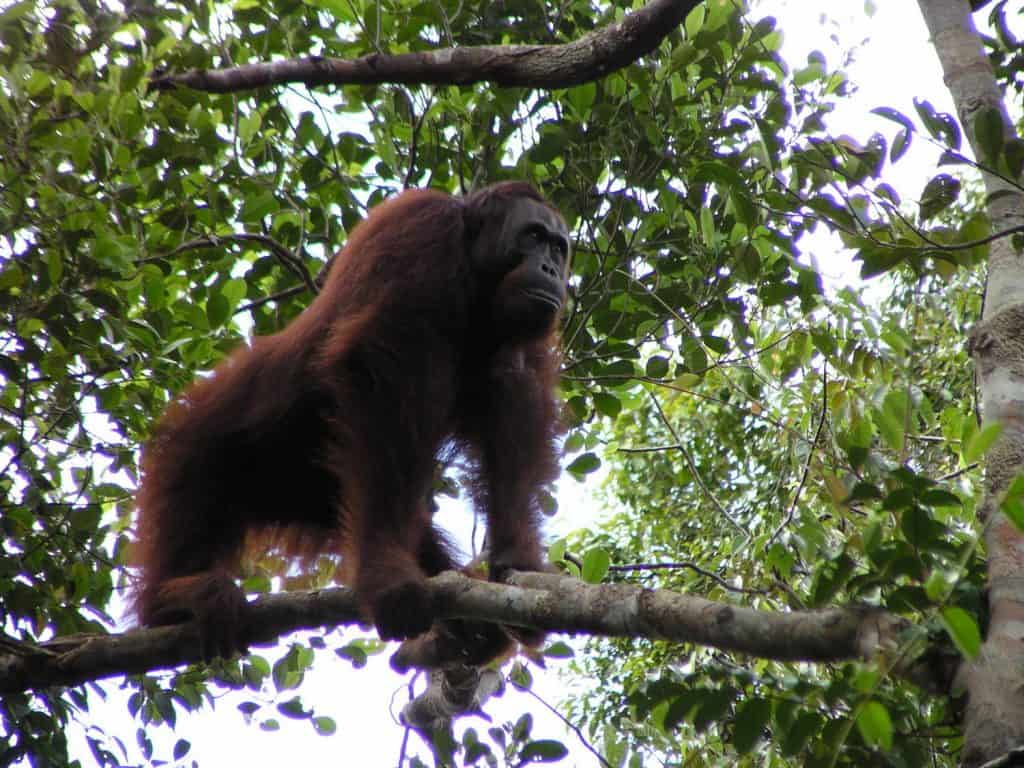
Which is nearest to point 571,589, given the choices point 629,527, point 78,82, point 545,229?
point 545,229

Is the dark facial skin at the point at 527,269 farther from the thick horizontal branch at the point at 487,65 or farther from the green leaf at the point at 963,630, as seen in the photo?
the green leaf at the point at 963,630

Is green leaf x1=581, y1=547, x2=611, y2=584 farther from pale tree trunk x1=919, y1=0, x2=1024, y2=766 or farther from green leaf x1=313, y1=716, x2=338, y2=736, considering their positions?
green leaf x1=313, y1=716, x2=338, y2=736

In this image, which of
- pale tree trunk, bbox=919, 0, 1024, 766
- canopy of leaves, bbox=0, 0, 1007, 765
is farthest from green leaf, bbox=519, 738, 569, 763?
pale tree trunk, bbox=919, 0, 1024, 766

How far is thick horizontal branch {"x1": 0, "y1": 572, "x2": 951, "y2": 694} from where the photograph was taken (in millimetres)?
1635

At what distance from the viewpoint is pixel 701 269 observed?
4141mm

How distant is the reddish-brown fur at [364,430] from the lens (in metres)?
3.38

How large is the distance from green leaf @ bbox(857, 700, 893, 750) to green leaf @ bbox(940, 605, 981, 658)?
17 centimetres

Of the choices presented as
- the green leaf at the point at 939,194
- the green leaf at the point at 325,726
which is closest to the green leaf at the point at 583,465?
the green leaf at the point at 325,726

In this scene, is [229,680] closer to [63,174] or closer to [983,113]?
[63,174]

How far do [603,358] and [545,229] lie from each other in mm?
719

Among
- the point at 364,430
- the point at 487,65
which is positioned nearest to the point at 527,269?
the point at 487,65

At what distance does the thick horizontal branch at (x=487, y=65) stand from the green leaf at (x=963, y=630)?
2.18 meters

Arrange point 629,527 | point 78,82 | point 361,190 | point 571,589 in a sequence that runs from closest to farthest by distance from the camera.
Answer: point 571,589
point 78,82
point 361,190
point 629,527

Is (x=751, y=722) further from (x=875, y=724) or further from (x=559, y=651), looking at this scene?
(x=559, y=651)
